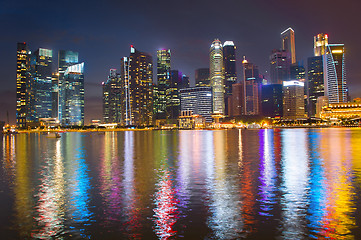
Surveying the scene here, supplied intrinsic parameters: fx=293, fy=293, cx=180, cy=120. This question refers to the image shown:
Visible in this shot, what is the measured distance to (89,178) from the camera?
27.6m

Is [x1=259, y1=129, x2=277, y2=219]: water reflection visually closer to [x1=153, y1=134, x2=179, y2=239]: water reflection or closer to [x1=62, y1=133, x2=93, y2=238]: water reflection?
[x1=153, y1=134, x2=179, y2=239]: water reflection

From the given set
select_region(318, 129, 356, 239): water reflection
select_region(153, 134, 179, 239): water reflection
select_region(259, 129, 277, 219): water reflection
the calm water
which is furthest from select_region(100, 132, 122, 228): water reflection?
select_region(318, 129, 356, 239): water reflection

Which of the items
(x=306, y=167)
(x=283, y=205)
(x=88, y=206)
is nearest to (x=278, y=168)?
(x=306, y=167)

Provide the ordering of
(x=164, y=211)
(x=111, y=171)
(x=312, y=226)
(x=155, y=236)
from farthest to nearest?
(x=111, y=171), (x=164, y=211), (x=312, y=226), (x=155, y=236)

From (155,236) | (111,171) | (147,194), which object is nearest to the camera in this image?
(155,236)

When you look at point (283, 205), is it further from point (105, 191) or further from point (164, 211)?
point (105, 191)

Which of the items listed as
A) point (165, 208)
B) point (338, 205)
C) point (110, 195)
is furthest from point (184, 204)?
point (338, 205)

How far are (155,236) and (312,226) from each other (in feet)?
23.8

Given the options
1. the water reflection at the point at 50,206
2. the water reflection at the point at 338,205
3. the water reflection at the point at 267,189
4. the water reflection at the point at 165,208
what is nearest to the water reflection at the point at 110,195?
the water reflection at the point at 165,208

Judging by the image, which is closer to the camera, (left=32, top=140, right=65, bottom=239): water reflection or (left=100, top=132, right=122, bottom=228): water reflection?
(left=32, top=140, right=65, bottom=239): water reflection

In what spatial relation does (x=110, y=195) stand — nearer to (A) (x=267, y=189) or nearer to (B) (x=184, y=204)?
(B) (x=184, y=204)

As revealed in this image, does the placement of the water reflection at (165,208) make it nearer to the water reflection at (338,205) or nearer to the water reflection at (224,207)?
the water reflection at (224,207)

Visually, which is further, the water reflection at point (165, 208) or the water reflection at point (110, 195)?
the water reflection at point (110, 195)

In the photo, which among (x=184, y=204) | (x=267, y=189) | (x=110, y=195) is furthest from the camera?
(x=267, y=189)
